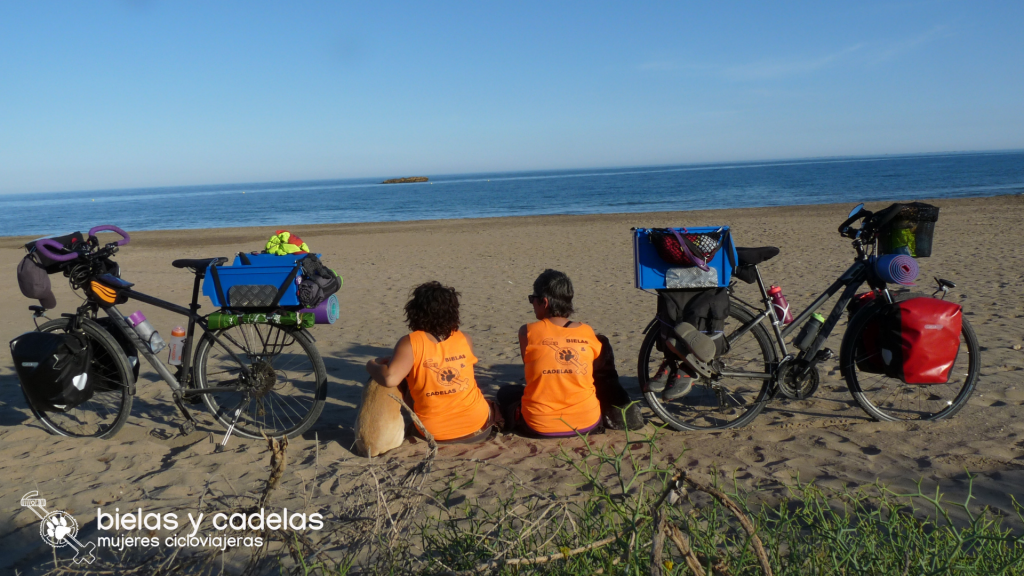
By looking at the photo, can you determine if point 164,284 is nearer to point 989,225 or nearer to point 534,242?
point 534,242

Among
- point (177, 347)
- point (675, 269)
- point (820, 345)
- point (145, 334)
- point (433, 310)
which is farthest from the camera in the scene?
point (177, 347)

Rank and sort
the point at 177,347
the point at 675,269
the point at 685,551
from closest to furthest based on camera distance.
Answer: the point at 685,551 → the point at 675,269 → the point at 177,347

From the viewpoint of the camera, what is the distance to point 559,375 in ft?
12.9

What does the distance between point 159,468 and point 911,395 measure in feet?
16.6

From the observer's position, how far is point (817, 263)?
11.4 metres

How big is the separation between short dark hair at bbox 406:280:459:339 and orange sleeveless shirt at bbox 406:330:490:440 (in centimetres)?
6

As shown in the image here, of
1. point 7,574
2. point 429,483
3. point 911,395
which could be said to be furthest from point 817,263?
point 7,574

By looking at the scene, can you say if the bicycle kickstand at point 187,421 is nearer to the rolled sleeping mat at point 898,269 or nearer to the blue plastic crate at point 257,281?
the blue plastic crate at point 257,281

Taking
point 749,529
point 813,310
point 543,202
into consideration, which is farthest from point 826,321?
point 543,202

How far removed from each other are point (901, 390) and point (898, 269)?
119 cm

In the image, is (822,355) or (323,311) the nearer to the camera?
(822,355)

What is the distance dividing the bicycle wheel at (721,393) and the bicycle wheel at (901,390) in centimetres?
50

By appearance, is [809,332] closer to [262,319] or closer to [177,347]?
[262,319]

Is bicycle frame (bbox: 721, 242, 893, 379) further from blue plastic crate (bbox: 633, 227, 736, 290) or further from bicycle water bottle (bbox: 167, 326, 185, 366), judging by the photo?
bicycle water bottle (bbox: 167, 326, 185, 366)
